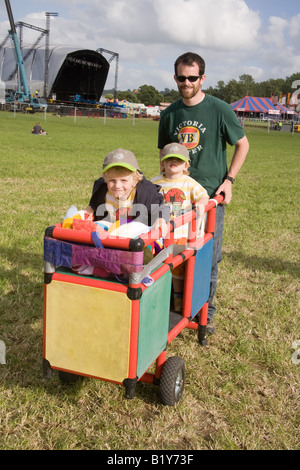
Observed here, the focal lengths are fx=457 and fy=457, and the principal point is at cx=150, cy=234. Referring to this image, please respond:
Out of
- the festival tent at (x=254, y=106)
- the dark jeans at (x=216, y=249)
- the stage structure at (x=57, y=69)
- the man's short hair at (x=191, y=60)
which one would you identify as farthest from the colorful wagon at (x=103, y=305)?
the festival tent at (x=254, y=106)

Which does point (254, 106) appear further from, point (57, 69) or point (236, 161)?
point (236, 161)

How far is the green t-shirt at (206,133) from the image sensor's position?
12.2 feet

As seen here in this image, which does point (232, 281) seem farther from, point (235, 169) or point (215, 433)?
point (215, 433)

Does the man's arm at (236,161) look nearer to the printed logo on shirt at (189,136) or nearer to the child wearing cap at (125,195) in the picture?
the printed logo on shirt at (189,136)

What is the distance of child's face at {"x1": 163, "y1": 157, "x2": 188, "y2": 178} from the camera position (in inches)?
141

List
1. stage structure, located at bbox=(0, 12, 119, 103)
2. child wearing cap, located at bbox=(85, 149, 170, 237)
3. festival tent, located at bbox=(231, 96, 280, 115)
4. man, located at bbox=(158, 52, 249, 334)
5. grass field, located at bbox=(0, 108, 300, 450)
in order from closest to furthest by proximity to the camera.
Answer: grass field, located at bbox=(0, 108, 300, 450)
child wearing cap, located at bbox=(85, 149, 170, 237)
man, located at bbox=(158, 52, 249, 334)
stage structure, located at bbox=(0, 12, 119, 103)
festival tent, located at bbox=(231, 96, 280, 115)

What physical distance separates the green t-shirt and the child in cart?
0.67 ft

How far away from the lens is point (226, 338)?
13.3ft

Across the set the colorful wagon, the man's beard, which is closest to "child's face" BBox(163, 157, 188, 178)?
the man's beard

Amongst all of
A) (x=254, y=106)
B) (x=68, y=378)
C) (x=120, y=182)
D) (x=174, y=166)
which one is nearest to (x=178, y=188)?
(x=174, y=166)

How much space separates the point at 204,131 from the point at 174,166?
434mm

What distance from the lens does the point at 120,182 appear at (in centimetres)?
292

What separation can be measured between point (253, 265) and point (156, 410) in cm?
327

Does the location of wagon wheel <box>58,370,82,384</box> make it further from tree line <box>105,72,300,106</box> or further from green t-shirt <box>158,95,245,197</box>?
tree line <box>105,72,300,106</box>
